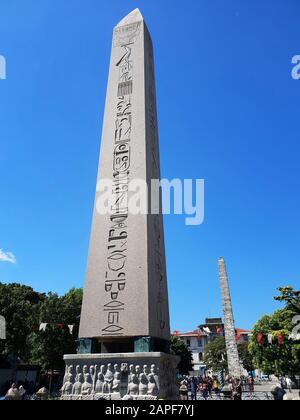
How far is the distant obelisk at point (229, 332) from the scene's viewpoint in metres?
26.5

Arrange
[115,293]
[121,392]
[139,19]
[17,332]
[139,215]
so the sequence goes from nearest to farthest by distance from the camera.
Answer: [121,392], [115,293], [139,215], [139,19], [17,332]

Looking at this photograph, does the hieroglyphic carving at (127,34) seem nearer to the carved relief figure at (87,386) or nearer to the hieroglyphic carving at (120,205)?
the hieroglyphic carving at (120,205)

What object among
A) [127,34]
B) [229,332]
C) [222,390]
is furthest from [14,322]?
[127,34]

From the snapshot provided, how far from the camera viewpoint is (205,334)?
66250 millimetres

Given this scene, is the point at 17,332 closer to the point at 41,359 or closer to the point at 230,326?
the point at 41,359

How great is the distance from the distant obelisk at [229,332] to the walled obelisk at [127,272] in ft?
62.5

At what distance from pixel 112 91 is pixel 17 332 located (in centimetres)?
1575

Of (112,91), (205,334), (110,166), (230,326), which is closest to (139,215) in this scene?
(110,166)

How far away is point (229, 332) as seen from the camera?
2680cm

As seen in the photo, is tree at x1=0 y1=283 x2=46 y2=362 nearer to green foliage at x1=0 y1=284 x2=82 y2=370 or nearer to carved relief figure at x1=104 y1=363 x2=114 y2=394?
green foliage at x1=0 y1=284 x2=82 y2=370

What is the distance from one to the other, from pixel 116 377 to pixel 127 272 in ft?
7.37

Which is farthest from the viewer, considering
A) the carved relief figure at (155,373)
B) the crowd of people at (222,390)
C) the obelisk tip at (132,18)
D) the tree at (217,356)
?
the tree at (217,356)

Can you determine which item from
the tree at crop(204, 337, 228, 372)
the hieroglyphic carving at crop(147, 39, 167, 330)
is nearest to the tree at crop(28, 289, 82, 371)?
the hieroglyphic carving at crop(147, 39, 167, 330)

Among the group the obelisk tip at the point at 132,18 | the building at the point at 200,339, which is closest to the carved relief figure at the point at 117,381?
the obelisk tip at the point at 132,18
